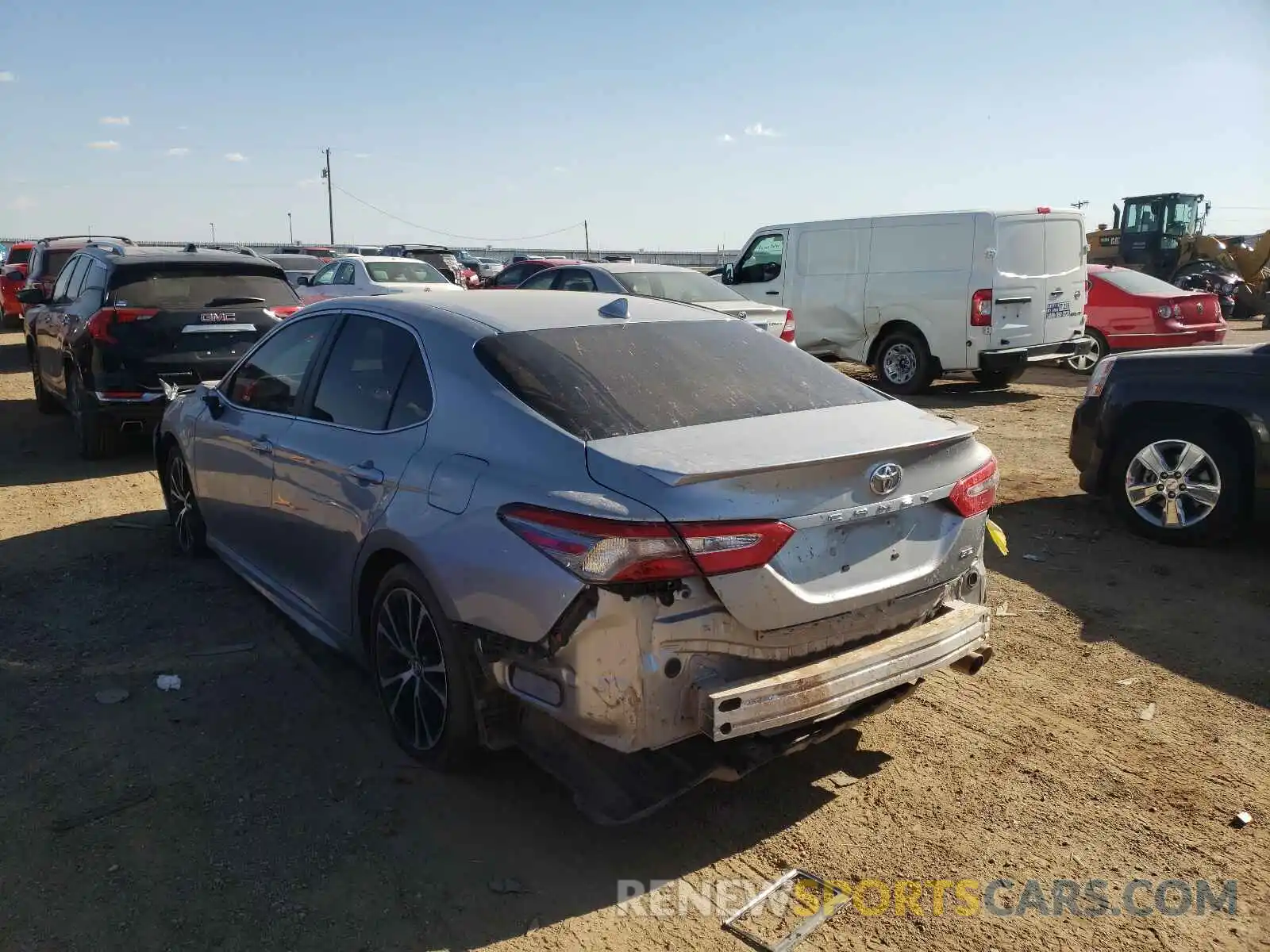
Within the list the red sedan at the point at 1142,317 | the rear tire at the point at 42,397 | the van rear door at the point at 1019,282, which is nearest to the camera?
the rear tire at the point at 42,397

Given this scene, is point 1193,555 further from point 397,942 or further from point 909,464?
point 397,942

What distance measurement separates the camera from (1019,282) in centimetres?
1185

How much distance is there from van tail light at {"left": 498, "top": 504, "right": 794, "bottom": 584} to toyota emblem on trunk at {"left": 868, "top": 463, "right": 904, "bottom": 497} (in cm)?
41

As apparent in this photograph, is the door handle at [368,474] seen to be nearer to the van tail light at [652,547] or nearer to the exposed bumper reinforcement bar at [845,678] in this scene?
the van tail light at [652,547]

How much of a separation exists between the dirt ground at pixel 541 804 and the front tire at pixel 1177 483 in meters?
0.89

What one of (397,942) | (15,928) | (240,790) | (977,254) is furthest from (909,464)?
(977,254)

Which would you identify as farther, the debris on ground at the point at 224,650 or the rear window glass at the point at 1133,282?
the rear window glass at the point at 1133,282

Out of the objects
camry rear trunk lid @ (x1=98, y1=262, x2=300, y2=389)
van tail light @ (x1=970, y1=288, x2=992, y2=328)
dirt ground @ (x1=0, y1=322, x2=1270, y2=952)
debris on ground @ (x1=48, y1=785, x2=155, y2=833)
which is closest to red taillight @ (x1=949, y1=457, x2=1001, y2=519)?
dirt ground @ (x1=0, y1=322, x2=1270, y2=952)

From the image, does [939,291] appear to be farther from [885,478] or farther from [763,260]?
[885,478]

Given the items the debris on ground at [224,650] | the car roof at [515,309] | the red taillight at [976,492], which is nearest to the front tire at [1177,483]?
the red taillight at [976,492]

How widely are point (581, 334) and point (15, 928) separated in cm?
256

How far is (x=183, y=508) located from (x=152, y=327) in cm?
289

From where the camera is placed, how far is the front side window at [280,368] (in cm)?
451

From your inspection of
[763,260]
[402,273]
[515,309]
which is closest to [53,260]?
[402,273]
